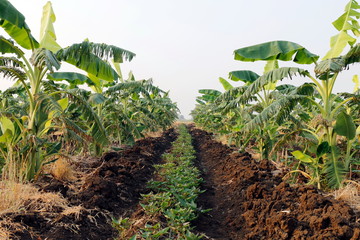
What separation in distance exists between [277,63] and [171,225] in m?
8.11

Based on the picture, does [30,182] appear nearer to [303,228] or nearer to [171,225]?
[171,225]

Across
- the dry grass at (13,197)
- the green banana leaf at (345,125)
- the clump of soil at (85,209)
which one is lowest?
the clump of soil at (85,209)

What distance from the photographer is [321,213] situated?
459 centimetres

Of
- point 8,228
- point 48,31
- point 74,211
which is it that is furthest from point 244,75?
point 8,228

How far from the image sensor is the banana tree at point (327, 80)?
19.0ft

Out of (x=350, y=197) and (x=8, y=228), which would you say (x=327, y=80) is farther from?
(x=8, y=228)

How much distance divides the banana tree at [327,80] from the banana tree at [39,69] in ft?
9.92

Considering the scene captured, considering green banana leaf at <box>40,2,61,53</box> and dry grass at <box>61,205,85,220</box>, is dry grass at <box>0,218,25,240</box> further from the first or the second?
green banana leaf at <box>40,2,61,53</box>

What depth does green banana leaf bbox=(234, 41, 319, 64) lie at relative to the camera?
6.96 m

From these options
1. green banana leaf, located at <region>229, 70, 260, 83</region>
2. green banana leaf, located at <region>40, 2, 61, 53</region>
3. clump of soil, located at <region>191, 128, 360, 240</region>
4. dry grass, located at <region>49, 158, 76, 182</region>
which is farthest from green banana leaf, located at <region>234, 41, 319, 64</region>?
dry grass, located at <region>49, 158, 76, 182</region>

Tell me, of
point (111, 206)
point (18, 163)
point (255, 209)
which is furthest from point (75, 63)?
point (255, 209)

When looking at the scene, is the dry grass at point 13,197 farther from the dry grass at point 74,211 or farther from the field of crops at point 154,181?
the dry grass at point 74,211

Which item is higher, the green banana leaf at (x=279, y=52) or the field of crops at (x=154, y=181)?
the green banana leaf at (x=279, y=52)

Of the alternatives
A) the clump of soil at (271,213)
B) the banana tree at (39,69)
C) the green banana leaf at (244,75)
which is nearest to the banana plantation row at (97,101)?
the banana tree at (39,69)
